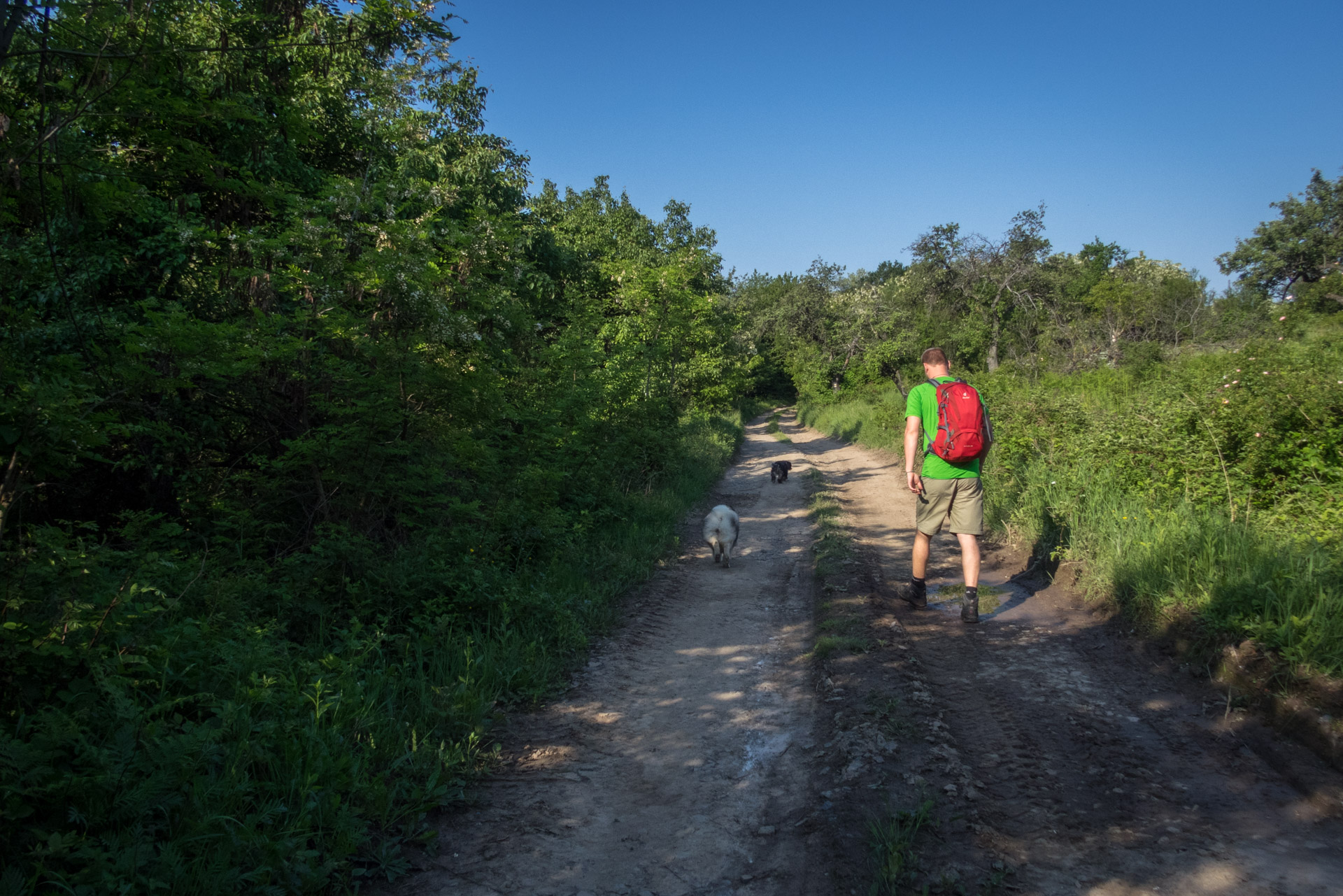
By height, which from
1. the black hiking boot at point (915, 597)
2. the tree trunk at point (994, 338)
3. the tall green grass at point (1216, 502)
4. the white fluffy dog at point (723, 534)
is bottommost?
the black hiking boot at point (915, 597)

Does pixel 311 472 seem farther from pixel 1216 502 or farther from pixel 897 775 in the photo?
pixel 1216 502

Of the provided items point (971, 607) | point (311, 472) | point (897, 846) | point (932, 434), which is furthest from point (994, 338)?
point (897, 846)

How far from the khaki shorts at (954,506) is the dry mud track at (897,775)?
744mm

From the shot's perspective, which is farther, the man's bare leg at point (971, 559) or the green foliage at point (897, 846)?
the man's bare leg at point (971, 559)

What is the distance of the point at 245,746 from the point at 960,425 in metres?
5.04

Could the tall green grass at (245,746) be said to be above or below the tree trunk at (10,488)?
below

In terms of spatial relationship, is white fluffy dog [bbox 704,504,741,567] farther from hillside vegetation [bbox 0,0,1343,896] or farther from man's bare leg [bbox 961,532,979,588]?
man's bare leg [bbox 961,532,979,588]

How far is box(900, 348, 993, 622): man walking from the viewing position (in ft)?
17.9

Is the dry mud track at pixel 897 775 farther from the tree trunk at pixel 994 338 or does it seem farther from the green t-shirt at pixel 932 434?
the tree trunk at pixel 994 338

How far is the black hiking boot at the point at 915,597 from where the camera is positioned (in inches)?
228

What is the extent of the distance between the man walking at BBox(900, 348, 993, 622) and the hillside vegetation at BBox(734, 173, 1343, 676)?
1137 mm

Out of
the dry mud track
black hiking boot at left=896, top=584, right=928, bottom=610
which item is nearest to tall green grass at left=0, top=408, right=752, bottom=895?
the dry mud track

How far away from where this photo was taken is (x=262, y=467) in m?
5.38

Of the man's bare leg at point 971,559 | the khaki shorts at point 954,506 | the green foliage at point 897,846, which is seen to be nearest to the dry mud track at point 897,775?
the green foliage at point 897,846
